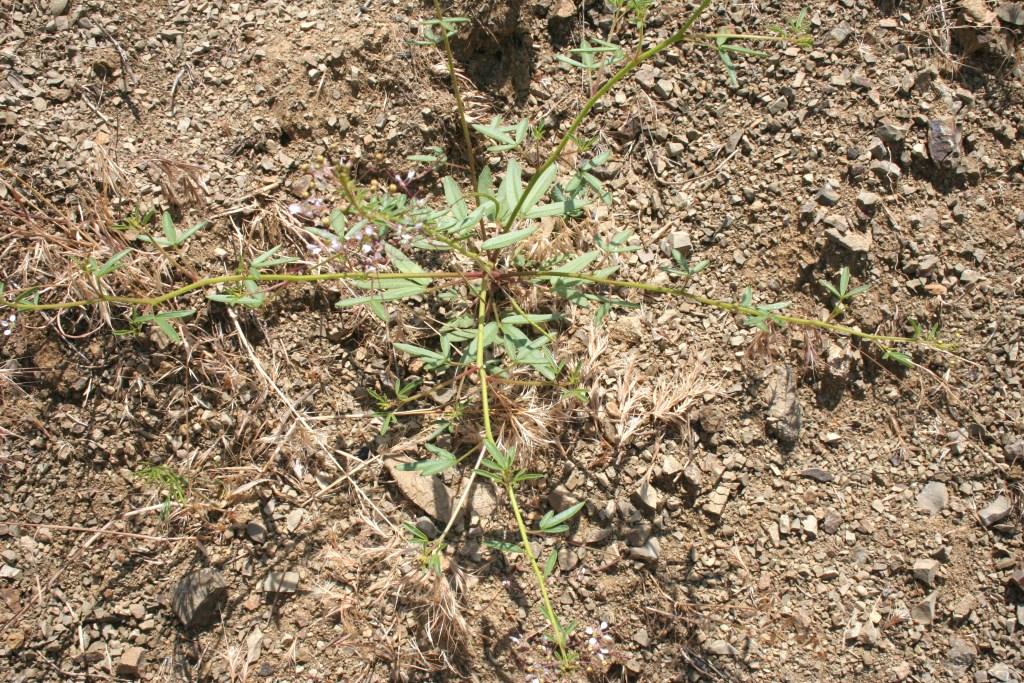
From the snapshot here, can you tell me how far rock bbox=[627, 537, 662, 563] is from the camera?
112 inches

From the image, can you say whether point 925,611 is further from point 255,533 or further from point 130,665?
point 130,665

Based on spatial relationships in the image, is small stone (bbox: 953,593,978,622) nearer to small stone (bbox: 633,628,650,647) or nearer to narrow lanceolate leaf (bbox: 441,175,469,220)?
small stone (bbox: 633,628,650,647)

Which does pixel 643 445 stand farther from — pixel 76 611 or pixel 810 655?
pixel 76 611

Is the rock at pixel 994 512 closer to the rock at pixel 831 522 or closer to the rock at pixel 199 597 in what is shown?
the rock at pixel 831 522

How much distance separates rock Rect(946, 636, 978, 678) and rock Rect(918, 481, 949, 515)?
47 cm

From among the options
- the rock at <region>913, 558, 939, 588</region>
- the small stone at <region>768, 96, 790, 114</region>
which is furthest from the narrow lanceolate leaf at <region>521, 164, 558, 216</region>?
the rock at <region>913, 558, 939, 588</region>

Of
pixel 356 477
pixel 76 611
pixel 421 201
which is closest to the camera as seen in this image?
pixel 76 611

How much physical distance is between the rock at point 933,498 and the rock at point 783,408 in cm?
51

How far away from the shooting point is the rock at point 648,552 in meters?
2.84

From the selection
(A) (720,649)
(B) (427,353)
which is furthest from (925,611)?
(B) (427,353)

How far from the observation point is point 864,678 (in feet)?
9.17

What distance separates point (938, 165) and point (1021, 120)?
458 mm

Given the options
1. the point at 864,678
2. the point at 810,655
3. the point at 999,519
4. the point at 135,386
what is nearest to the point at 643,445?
the point at 810,655

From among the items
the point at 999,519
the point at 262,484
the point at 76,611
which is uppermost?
the point at 999,519
